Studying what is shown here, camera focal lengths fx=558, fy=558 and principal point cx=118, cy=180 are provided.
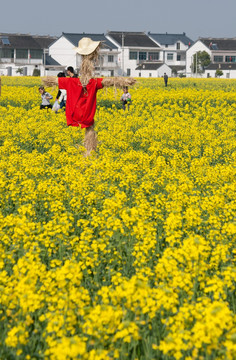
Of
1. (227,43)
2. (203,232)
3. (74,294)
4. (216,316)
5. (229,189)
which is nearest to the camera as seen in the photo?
(216,316)

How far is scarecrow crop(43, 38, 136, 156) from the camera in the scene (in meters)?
10.6

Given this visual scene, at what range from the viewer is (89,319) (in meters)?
3.98

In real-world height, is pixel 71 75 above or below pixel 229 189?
above

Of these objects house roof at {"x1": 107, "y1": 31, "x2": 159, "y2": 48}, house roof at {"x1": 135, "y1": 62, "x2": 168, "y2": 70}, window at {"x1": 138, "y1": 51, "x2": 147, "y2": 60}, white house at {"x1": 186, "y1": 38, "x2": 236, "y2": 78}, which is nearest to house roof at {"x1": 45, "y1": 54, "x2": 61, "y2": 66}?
house roof at {"x1": 107, "y1": 31, "x2": 159, "y2": 48}

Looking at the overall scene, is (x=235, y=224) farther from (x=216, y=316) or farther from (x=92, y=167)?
(x=92, y=167)

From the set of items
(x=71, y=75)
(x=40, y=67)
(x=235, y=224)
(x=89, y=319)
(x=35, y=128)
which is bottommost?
(x=89, y=319)

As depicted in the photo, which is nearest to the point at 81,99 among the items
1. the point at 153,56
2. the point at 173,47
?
the point at 153,56

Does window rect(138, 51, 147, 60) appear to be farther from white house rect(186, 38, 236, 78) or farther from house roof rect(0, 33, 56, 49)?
house roof rect(0, 33, 56, 49)

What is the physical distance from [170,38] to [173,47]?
2.96m

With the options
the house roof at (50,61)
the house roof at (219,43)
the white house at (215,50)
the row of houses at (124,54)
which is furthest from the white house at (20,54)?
the house roof at (219,43)

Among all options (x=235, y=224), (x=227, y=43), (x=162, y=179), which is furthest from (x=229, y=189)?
(x=227, y=43)

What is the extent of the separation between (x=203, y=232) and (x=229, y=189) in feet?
4.56

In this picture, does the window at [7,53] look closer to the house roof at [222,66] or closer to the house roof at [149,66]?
the house roof at [149,66]

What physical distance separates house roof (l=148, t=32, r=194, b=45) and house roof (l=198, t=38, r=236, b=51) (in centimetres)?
934
